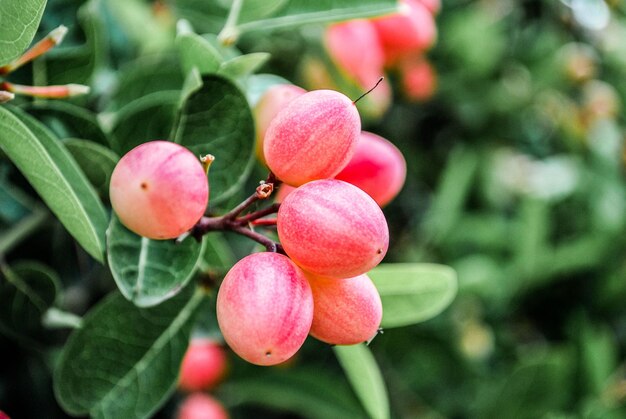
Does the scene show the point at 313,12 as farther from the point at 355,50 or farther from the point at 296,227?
the point at 296,227

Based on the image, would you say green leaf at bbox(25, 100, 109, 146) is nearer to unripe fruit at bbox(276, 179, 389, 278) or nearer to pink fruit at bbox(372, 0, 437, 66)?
unripe fruit at bbox(276, 179, 389, 278)

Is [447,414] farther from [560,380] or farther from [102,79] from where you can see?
[102,79]

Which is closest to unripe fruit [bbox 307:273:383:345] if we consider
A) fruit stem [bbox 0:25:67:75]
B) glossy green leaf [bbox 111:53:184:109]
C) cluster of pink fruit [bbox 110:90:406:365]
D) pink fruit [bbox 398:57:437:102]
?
cluster of pink fruit [bbox 110:90:406:365]

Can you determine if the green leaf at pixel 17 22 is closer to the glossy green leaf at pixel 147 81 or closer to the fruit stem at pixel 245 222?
the fruit stem at pixel 245 222

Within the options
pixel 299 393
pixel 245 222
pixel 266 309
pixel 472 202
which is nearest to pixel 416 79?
pixel 472 202

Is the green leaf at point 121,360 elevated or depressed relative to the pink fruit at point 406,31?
depressed

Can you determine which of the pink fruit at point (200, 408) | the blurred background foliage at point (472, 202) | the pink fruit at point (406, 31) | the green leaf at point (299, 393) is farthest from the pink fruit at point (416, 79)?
the pink fruit at point (200, 408)

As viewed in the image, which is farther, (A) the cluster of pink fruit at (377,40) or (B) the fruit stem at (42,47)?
(A) the cluster of pink fruit at (377,40)
